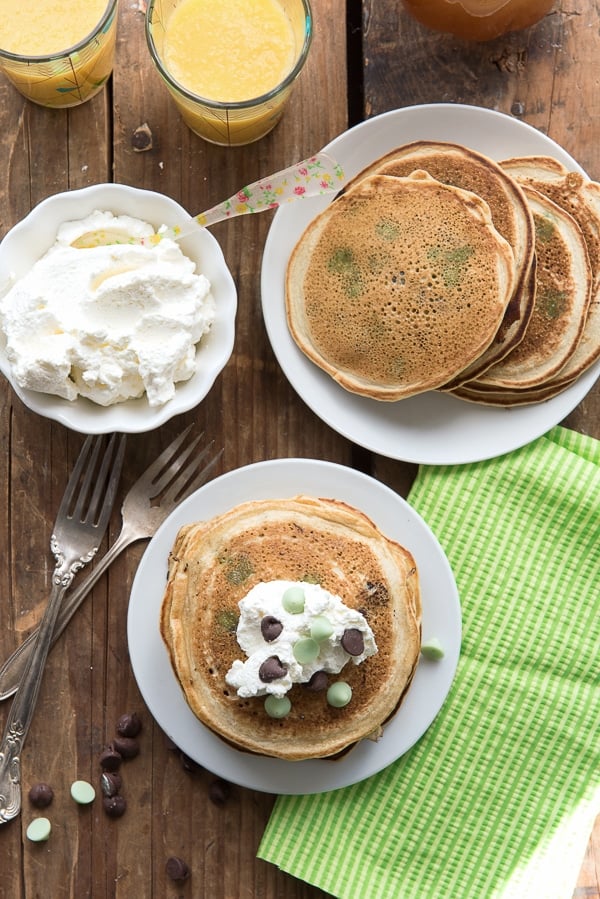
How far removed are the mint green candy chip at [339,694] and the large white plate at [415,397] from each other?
547 millimetres

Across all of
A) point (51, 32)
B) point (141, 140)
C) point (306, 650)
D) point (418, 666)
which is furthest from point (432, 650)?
point (51, 32)

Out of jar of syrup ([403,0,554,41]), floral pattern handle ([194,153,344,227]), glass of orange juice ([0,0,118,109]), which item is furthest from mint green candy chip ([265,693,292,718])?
jar of syrup ([403,0,554,41])

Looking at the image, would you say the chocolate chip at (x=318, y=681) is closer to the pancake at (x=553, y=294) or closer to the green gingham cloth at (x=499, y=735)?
the green gingham cloth at (x=499, y=735)

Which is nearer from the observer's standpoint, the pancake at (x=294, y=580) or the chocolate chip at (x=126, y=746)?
the pancake at (x=294, y=580)

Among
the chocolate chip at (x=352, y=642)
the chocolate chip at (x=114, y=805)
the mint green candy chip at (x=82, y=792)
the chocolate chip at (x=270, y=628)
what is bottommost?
the chocolate chip at (x=114, y=805)

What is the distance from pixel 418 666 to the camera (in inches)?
82.5

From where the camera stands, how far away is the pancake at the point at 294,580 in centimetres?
198

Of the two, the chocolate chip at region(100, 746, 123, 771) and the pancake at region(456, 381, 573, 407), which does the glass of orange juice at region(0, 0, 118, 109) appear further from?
the chocolate chip at region(100, 746, 123, 771)

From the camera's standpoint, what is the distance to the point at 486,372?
2137 millimetres

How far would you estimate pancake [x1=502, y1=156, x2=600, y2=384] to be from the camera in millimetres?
2109

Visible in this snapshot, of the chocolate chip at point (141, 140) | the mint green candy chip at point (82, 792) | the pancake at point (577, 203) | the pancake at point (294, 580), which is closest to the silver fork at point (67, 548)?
the mint green candy chip at point (82, 792)

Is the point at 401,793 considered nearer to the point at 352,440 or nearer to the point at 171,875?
the point at 171,875

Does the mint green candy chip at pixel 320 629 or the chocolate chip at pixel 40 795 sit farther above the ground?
the mint green candy chip at pixel 320 629

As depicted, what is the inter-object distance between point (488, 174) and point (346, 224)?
1.13 feet
